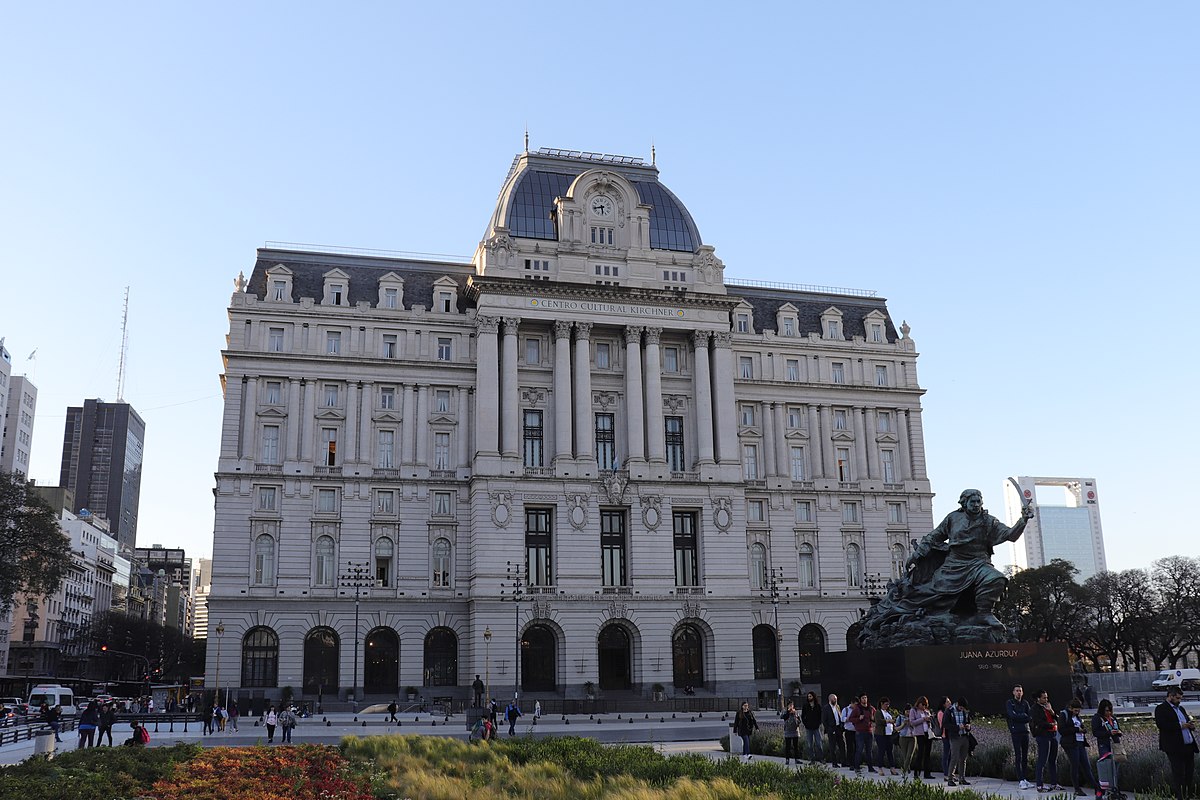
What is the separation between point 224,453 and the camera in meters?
77.1

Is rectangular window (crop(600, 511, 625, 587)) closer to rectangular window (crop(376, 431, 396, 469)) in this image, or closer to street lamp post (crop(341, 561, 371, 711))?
rectangular window (crop(376, 431, 396, 469))

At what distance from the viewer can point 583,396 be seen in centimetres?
8081

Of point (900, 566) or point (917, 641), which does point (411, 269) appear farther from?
point (917, 641)

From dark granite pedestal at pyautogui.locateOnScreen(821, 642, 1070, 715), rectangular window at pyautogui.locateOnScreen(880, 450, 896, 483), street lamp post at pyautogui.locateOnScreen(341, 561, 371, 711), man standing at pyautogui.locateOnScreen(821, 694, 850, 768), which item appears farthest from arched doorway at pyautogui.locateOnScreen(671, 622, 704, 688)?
man standing at pyautogui.locateOnScreen(821, 694, 850, 768)

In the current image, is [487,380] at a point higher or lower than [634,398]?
higher

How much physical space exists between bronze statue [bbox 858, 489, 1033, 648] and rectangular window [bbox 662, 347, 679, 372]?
1834 inches

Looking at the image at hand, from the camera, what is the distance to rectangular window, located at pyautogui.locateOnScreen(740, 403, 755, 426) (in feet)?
292

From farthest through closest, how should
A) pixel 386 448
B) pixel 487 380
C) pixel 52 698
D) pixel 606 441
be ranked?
pixel 52 698 → pixel 606 441 → pixel 386 448 → pixel 487 380

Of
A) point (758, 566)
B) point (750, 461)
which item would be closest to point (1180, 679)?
point (758, 566)

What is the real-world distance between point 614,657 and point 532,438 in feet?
56.7

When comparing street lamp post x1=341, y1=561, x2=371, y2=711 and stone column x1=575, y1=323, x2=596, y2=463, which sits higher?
stone column x1=575, y1=323, x2=596, y2=463

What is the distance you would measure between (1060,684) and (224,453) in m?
59.8

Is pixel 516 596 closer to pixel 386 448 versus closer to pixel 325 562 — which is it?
pixel 325 562

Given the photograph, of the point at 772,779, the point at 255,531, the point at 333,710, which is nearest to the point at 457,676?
the point at 333,710
